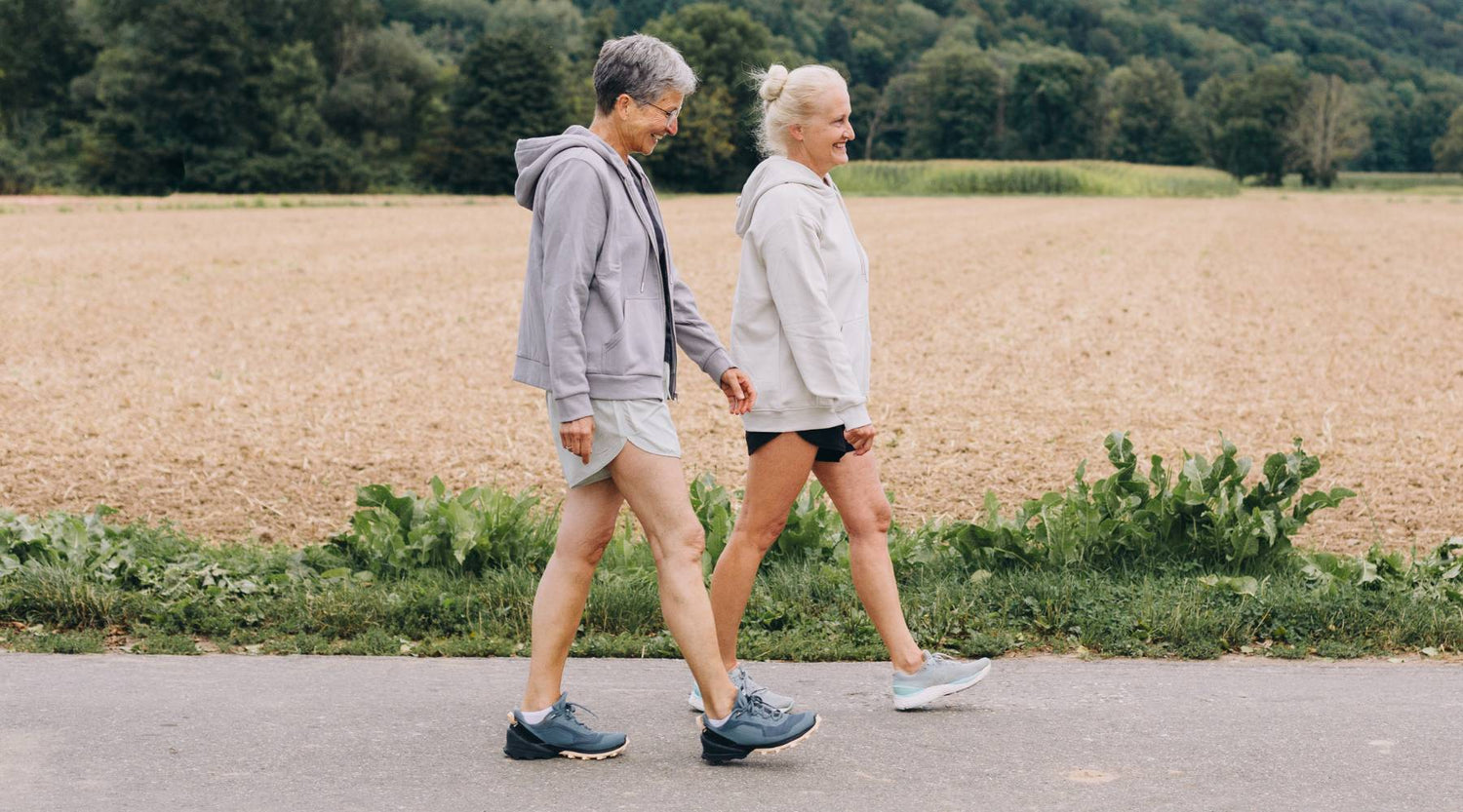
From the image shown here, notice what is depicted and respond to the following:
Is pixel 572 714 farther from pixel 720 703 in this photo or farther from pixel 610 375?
pixel 610 375

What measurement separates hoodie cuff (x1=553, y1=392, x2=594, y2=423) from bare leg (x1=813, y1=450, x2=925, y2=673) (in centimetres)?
90

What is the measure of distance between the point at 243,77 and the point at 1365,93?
108 metres

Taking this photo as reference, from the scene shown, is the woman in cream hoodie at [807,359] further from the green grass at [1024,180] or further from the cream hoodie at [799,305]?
the green grass at [1024,180]

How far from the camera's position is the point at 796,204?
3.94 metres

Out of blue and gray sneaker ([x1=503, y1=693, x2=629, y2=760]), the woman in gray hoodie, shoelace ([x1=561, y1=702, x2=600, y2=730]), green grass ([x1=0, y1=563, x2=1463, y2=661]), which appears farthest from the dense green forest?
blue and gray sneaker ([x1=503, y1=693, x2=629, y2=760])

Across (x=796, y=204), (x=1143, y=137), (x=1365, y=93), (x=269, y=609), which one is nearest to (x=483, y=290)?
(x=269, y=609)

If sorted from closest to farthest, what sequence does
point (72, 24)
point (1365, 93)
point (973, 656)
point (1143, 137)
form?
point (973, 656) → point (72, 24) → point (1143, 137) → point (1365, 93)

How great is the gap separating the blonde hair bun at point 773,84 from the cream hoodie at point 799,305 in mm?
185

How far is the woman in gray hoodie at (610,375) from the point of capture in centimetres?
356

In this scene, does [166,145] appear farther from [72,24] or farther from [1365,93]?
[1365,93]

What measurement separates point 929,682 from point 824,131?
1.59 metres

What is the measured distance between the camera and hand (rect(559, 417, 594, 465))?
3.53 m

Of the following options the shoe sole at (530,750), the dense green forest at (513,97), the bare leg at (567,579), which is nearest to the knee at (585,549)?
the bare leg at (567,579)

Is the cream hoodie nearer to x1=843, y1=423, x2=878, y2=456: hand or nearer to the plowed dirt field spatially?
x1=843, y1=423, x2=878, y2=456: hand
